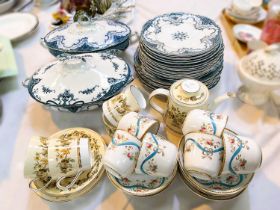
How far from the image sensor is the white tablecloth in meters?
0.50

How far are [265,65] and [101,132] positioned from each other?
1.26 feet

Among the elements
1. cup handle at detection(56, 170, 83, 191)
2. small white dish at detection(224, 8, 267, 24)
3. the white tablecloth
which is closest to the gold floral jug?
the white tablecloth

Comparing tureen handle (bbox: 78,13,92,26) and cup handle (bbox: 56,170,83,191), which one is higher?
tureen handle (bbox: 78,13,92,26)

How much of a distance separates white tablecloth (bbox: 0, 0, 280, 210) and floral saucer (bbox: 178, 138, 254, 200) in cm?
3

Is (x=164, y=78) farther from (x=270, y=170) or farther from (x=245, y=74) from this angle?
(x=270, y=170)

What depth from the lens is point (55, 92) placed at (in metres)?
0.59

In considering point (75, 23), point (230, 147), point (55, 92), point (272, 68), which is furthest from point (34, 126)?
point (272, 68)

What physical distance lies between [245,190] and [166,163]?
18cm

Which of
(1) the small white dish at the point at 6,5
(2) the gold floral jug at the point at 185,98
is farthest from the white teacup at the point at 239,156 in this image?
(1) the small white dish at the point at 6,5

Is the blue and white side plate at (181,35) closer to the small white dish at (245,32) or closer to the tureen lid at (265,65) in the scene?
the tureen lid at (265,65)

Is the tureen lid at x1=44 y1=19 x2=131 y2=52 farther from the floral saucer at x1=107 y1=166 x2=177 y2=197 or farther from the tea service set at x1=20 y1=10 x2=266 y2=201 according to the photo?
the floral saucer at x1=107 y1=166 x2=177 y2=197

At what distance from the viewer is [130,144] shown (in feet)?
1.47

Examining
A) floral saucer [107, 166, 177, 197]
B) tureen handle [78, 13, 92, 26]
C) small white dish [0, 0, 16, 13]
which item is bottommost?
floral saucer [107, 166, 177, 197]

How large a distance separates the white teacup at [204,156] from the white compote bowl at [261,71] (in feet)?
0.75
